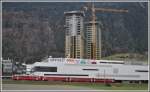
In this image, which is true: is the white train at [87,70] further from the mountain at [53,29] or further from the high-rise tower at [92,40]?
the mountain at [53,29]

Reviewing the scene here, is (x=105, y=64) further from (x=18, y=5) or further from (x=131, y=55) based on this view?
(x=18, y=5)

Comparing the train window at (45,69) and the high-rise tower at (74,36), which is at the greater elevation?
the high-rise tower at (74,36)

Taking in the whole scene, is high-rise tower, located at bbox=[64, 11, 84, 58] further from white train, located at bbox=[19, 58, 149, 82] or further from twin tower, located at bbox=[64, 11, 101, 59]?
white train, located at bbox=[19, 58, 149, 82]

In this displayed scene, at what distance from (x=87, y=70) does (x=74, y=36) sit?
9567mm

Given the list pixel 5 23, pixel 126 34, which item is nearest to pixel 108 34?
pixel 126 34

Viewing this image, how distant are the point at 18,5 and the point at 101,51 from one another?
12586 millimetres

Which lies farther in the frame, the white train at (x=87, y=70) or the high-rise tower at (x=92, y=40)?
the high-rise tower at (x=92, y=40)

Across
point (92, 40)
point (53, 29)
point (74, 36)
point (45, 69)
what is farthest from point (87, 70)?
point (53, 29)

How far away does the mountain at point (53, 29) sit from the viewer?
41875 mm

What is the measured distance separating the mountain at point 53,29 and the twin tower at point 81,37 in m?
1.16

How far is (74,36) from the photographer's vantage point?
125 feet

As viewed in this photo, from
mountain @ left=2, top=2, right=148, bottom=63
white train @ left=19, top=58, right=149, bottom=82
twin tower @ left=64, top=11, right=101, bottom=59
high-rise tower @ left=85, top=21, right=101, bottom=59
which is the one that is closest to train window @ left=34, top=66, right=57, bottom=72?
white train @ left=19, top=58, right=149, bottom=82

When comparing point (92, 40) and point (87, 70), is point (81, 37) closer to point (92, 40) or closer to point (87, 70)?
point (92, 40)

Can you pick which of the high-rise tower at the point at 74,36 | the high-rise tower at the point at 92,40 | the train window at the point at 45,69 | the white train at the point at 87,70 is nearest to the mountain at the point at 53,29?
the high-rise tower at the point at 92,40
